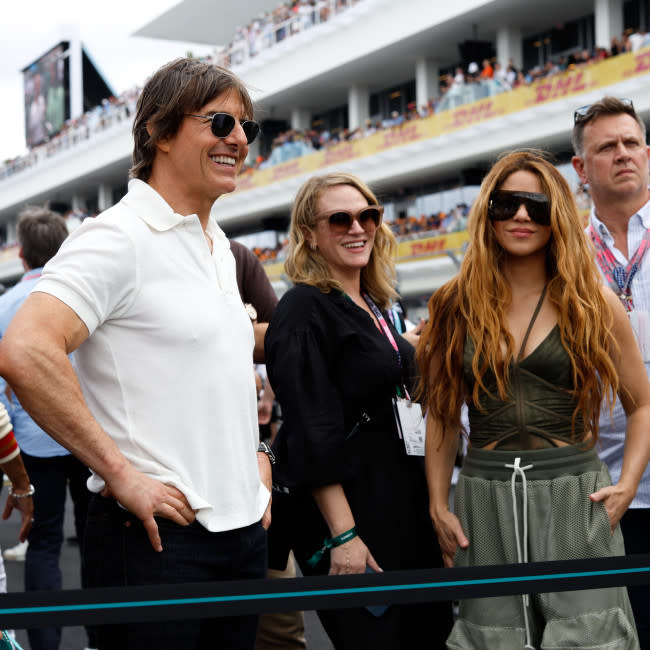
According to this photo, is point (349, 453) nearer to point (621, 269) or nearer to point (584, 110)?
point (621, 269)

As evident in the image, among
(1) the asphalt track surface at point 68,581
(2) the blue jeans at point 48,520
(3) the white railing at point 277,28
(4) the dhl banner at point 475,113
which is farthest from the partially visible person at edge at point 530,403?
(3) the white railing at point 277,28

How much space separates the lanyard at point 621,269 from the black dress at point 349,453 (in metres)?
0.87

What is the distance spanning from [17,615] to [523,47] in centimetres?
2728

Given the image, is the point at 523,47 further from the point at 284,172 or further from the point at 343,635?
the point at 343,635

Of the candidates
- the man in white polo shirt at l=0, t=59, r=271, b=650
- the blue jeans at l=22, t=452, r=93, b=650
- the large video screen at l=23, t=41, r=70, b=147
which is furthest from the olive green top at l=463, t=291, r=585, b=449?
the large video screen at l=23, t=41, r=70, b=147

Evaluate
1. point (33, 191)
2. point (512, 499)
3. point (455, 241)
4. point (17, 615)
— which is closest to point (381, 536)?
point (512, 499)

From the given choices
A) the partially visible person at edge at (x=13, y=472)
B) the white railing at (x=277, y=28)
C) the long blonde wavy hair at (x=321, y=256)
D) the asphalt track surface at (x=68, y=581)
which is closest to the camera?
the partially visible person at edge at (x=13, y=472)

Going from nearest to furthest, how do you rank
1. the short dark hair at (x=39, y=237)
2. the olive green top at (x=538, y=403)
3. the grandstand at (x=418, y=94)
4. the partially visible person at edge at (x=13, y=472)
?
the olive green top at (x=538, y=403) < the partially visible person at edge at (x=13, y=472) < the short dark hair at (x=39, y=237) < the grandstand at (x=418, y=94)

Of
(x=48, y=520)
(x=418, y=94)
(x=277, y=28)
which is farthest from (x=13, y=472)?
(x=277, y=28)

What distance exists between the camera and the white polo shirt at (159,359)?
194 centimetres

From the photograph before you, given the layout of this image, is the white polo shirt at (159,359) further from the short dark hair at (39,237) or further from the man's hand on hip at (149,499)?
the short dark hair at (39,237)

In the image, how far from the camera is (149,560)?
6.48 ft

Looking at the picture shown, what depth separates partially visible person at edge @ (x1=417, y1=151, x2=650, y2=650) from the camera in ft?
8.05

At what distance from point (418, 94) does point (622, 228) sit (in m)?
26.7
